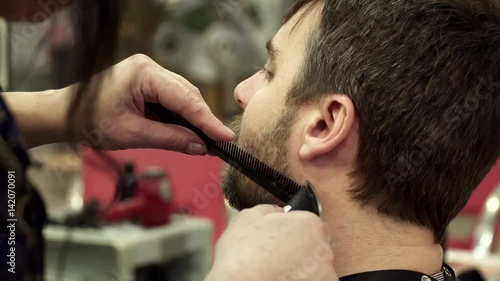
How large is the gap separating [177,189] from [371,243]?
1.98m

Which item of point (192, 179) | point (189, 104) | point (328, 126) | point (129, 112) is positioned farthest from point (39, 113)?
point (192, 179)

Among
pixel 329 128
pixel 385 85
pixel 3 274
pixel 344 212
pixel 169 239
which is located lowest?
pixel 169 239

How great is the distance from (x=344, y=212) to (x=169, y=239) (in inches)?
66.0

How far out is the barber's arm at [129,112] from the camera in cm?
110

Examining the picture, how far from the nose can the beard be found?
0.05m

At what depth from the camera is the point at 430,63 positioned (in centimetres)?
110

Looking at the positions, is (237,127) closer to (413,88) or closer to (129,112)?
(129,112)

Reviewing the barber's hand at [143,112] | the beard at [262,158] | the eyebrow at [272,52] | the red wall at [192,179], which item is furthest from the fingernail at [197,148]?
the red wall at [192,179]

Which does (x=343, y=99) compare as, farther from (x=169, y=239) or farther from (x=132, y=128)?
(x=169, y=239)

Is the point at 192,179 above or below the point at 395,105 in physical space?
below

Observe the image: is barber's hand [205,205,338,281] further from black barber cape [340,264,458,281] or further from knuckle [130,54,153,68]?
knuckle [130,54,153,68]

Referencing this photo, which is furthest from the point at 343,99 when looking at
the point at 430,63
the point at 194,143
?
the point at 194,143

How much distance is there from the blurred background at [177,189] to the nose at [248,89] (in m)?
1.02

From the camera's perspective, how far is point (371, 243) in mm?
1132
